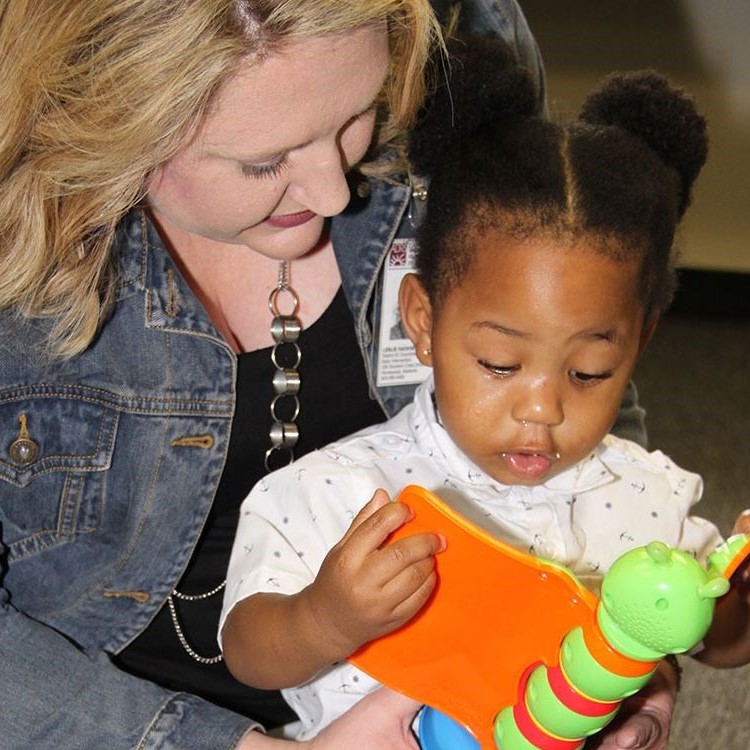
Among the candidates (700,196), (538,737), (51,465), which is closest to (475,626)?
(538,737)

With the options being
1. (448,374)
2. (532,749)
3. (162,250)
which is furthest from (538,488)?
(162,250)

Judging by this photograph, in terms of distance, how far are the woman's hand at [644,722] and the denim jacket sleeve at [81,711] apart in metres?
0.31

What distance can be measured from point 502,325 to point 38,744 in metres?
0.54

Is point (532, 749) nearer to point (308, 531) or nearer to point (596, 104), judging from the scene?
point (308, 531)

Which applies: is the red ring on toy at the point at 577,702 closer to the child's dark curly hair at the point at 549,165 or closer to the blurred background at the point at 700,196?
the child's dark curly hair at the point at 549,165

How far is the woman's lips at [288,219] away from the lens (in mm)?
1052

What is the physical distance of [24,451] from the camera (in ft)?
3.68

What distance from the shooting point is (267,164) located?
38.8 inches

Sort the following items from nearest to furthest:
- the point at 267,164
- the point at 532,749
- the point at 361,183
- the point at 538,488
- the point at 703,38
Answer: the point at 532,749 < the point at 267,164 < the point at 538,488 < the point at 361,183 < the point at 703,38

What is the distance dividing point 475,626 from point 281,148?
394 mm

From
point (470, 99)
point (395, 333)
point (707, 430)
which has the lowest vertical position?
point (707, 430)

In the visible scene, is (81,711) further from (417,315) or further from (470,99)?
(470,99)

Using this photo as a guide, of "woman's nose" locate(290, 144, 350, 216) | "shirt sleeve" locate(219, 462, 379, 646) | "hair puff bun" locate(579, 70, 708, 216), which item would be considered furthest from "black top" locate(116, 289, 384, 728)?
"hair puff bun" locate(579, 70, 708, 216)

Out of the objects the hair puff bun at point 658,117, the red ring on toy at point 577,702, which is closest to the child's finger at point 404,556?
the red ring on toy at point 577,702
